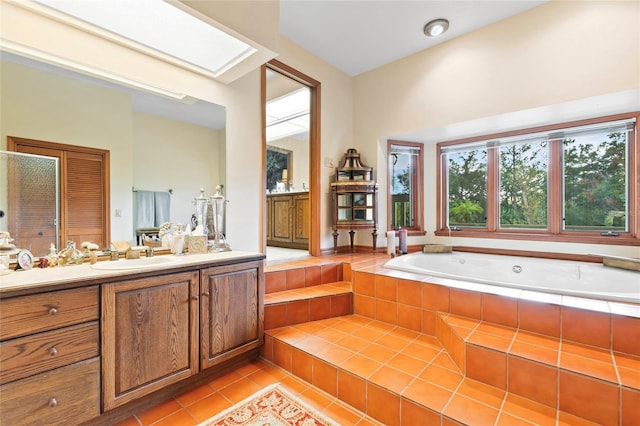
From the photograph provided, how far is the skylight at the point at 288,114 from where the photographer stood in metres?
3.70

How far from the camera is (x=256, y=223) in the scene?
2627mm

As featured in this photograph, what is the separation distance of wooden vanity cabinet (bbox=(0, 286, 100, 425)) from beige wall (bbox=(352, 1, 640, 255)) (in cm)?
308

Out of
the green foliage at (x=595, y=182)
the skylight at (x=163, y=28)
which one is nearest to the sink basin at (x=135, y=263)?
the skylight at (x=163, y=28)

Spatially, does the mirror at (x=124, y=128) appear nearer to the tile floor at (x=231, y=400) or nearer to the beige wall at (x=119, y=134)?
the beige wall at (x=119, y=134)

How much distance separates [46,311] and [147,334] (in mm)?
455

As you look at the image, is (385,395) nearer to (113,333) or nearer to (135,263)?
(113,333)

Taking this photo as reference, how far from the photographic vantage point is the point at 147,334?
58.7 inches

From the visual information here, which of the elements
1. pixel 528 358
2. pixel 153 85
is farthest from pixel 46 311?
pixel 528 358

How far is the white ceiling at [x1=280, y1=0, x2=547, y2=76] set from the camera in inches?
96.7

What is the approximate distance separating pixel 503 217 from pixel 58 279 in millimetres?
3953

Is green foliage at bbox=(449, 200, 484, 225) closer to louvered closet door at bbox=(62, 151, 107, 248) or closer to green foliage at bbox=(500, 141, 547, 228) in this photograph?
green foliage at bbox=(500, 141, 547, 228)

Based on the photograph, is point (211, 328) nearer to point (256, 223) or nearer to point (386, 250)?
point (256, 223)

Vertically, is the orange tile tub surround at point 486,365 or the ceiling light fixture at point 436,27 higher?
the ceiling light fixture at point 436,27

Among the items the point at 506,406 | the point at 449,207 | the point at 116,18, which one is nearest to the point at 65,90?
the point at 116,18
